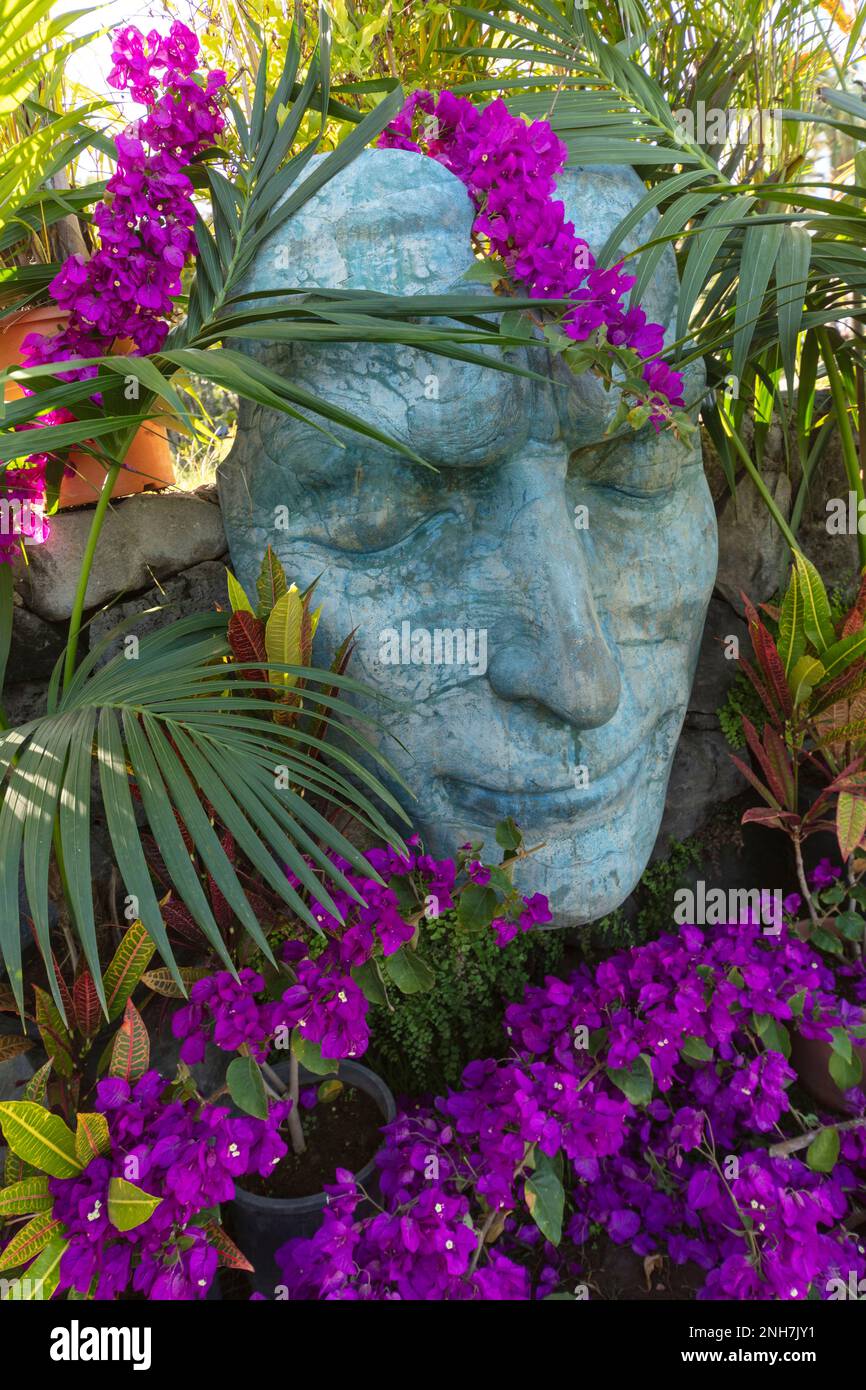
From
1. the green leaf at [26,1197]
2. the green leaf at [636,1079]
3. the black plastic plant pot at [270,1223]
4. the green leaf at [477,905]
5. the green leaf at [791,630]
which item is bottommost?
the black plastic plant pot at [270,1223]

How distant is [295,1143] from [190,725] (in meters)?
1.06

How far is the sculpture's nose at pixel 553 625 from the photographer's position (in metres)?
1.49

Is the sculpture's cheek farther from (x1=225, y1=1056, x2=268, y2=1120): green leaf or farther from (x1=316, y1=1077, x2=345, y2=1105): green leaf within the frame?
(x1=316, y1=1077, x2=345, y2=1105): green leaf

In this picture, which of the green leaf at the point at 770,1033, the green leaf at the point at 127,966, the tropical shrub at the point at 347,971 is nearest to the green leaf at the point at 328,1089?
the tropical shrub at the point at 347,971

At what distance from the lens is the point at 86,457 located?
177 centimetres

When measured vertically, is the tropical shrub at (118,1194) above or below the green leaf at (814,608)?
below

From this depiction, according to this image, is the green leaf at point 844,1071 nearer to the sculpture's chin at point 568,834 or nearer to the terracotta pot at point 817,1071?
the terracotta pot at point 817,1071

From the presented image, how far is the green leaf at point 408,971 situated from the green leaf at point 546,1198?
45 centimetres

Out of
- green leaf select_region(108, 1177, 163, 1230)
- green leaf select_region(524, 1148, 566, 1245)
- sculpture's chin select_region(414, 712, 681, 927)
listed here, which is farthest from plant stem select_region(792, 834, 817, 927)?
green leaf select_region(108, 1177, 163, 1230)

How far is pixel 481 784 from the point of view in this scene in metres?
1.65

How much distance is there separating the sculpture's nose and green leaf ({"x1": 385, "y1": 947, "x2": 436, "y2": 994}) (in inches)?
19.2

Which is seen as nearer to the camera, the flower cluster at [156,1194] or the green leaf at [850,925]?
the flower cluster at [156,1194]

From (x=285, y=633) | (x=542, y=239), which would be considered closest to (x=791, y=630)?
(x=542, y=239)

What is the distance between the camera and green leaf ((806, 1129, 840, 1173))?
70.4 inches
